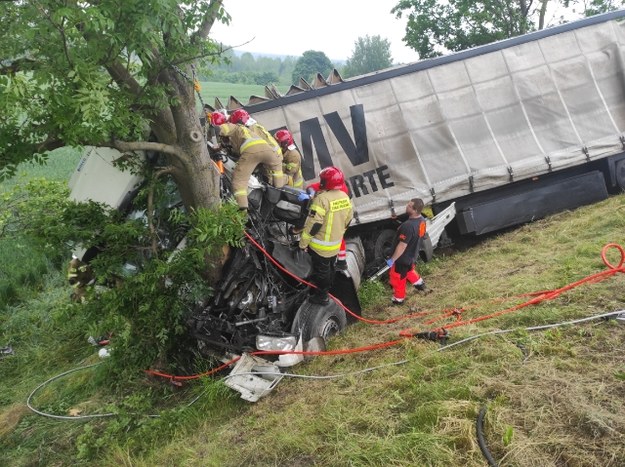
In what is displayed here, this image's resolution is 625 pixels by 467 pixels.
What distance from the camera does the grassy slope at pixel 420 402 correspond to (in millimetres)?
2547

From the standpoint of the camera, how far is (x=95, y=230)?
4.20 meters

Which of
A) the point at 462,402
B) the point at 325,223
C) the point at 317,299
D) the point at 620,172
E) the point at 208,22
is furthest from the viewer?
the point at 620,172

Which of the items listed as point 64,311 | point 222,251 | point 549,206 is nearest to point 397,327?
point 222,251

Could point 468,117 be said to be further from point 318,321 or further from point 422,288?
point 318,321

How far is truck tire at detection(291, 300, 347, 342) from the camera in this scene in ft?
14.5

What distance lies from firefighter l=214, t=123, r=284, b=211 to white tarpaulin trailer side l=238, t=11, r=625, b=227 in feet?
4.77

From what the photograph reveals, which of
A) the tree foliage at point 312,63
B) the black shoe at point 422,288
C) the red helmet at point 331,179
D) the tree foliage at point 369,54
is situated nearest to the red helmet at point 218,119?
the red helmet at point 331,179

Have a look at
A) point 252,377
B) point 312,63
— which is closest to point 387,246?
point 252,377

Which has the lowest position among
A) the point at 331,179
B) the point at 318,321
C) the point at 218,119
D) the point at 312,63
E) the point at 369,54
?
the point at 318,321

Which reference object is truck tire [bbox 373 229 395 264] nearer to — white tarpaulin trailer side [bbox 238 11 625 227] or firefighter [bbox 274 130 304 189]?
white tarpaulin trailer side [bbox 238 11 625 227]

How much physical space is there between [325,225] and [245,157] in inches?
43.3

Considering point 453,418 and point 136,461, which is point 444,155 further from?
point 136,461

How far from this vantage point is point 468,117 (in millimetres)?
7059

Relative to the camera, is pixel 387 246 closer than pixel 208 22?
No
